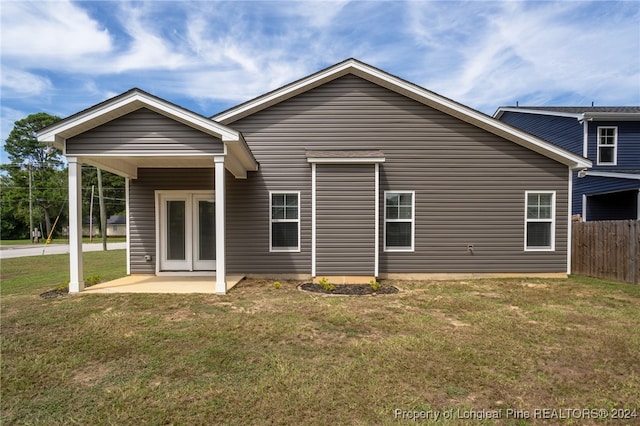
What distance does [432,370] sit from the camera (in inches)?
133

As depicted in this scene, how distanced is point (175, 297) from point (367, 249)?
4.31 metres

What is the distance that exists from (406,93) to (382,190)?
266 centimetres

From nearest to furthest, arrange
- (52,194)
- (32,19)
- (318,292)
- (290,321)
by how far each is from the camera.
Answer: (290,321)
(318,292)
(32,19)
(52,194)

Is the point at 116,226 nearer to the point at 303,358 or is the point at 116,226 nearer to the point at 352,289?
the point at 352,289

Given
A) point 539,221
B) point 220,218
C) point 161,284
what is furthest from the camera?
point 539,221

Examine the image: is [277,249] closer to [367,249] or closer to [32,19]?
[367,249]

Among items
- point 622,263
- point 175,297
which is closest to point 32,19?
point 175,297

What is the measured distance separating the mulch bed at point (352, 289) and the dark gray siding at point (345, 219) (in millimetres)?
423

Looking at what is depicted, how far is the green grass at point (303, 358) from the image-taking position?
273 centimetres

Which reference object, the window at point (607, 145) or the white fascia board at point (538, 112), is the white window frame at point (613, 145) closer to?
the window at point (607, 145)

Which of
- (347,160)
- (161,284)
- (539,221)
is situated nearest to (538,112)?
(539,221)

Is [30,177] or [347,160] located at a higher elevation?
[30,177]

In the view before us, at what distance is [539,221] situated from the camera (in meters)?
8.63

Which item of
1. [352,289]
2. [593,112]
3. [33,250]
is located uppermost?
[593,112]
